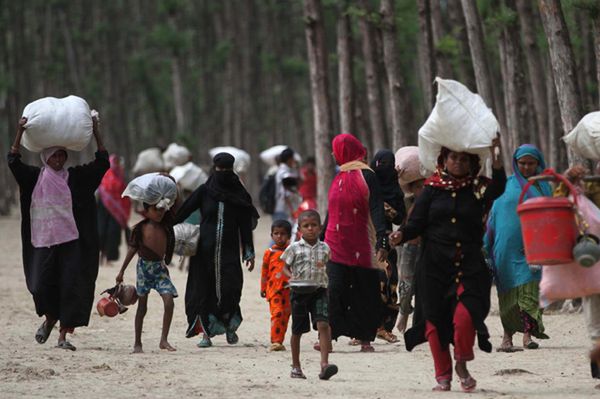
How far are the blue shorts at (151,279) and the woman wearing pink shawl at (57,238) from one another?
430 millimetres

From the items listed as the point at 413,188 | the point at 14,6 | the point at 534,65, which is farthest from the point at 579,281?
the point at 14,6

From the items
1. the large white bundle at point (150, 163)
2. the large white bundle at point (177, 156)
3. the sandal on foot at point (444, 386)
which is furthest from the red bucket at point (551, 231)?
the large white bundle at point (150, 163)

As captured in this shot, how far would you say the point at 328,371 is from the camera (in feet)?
30.1

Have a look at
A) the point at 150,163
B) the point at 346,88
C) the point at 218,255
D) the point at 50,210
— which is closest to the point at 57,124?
the point at 50,210

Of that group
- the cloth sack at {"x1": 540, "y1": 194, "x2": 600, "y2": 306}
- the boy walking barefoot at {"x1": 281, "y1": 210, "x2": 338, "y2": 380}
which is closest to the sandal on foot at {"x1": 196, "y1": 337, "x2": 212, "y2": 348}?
the boy walking barefoot at {"x1": 281, "y1": 210, "x2": 338, "y2": 380}

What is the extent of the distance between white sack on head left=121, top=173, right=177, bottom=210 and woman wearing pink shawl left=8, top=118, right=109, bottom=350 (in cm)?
34

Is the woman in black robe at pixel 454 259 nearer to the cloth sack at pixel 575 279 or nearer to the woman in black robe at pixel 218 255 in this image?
the cloth sack at pixel 575 279

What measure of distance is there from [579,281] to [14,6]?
134ft

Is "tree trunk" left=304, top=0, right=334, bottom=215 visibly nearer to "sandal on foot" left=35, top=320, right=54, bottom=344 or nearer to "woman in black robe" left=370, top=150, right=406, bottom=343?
"woman in black robe" left=370, top=150, right=406, bottom=343

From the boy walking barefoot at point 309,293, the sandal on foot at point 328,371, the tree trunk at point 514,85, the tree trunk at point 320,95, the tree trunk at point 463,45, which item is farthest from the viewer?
the tree trunk at point 463,45

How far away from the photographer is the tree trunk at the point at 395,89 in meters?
19.7

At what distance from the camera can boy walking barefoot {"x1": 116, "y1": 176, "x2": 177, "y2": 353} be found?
11281mm

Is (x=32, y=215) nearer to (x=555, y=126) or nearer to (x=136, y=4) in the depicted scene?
(x=555, y=126)

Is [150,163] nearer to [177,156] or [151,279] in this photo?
[177,156]
